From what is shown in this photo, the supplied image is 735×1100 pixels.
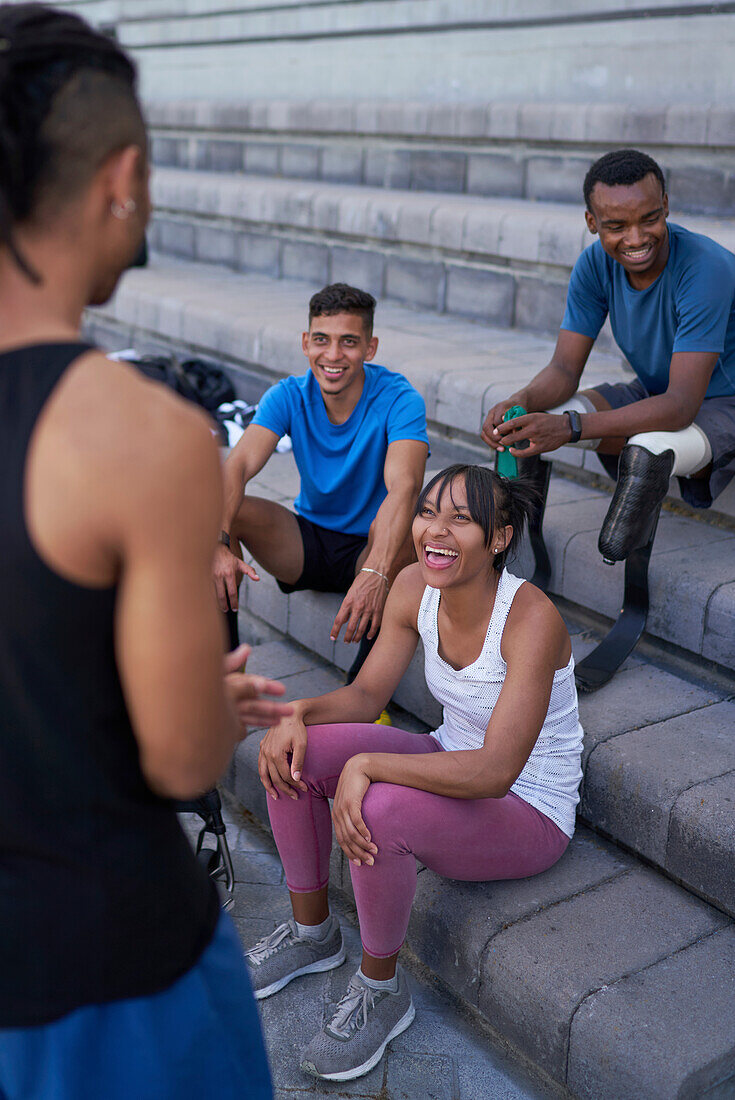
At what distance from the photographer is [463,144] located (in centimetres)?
757

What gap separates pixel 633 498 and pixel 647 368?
810 millimetres

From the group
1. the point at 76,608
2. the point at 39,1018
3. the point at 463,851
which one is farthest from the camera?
the point at 463,851

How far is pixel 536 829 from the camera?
2646 mm

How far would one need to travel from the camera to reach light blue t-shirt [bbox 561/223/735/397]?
3.45m

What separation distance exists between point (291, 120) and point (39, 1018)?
29.8 feet

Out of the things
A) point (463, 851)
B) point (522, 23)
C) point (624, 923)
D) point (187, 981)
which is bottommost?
point (624, 923)

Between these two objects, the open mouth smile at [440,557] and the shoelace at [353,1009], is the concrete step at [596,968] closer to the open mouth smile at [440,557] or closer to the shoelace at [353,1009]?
the shoelace at [353,1009]

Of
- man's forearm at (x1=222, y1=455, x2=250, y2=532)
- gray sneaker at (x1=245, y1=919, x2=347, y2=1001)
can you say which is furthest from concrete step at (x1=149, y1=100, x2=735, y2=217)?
gray sneaker at (x1=245, y1=919, x2=347, y2=1001)

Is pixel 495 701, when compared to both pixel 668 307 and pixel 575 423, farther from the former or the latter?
pixel 668 307

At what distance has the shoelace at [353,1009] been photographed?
2512mm

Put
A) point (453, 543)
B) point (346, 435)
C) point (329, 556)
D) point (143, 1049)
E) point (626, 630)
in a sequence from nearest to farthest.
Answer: point (143, 1049) < point (453, 543) < point (626, 630) < point (346, 435) < point (329, 556)

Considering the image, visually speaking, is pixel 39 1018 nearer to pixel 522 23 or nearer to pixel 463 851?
pixel 463 851

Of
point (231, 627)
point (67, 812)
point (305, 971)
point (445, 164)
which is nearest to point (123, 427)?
point (67, 812)

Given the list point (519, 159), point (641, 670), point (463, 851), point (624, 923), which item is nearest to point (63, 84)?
point (463, 851)
